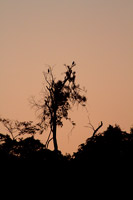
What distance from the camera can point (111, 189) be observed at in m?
13.6

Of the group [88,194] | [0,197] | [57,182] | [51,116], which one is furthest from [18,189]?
[51,116]

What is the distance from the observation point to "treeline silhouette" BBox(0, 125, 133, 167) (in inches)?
586

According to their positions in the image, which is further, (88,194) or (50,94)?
(50,94)

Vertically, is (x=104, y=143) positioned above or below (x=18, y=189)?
above

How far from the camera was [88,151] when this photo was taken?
15.8 metres

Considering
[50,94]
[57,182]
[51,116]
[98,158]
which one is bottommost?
[57,182]

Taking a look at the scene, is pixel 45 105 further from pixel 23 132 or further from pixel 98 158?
pixel 98 158

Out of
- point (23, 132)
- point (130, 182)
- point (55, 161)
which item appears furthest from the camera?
point (23, 132)

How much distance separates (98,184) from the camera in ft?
45.7

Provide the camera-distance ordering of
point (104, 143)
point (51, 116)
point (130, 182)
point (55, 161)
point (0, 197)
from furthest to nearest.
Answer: point (51, 116) → point (55, 161) → point (104, 143) → point (0, 197) → point (130, 182)

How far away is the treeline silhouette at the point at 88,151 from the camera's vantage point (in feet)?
48.9

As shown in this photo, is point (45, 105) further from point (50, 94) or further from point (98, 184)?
point (98, 184)

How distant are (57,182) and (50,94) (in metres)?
16.0

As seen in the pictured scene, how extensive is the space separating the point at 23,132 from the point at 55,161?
19.6 m
